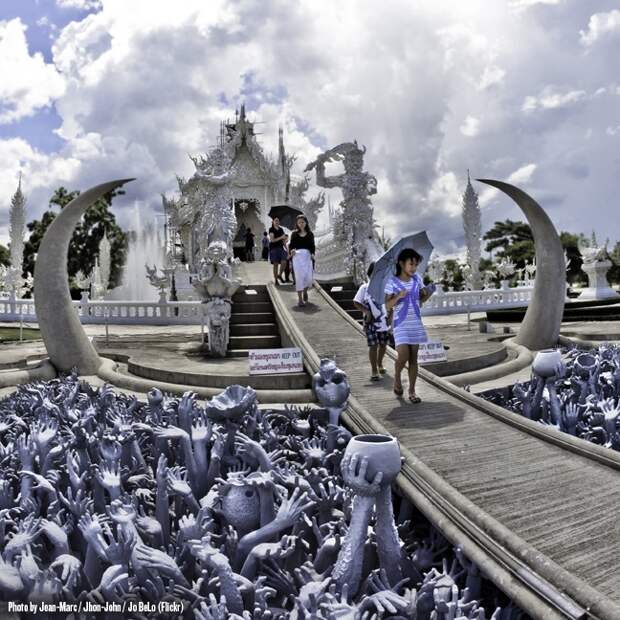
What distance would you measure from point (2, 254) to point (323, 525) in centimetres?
4921

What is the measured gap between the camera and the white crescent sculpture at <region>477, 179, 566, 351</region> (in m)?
10.0

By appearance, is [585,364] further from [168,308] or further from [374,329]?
[168,308]

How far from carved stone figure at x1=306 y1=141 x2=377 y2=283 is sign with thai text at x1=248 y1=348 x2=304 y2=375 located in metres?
6.58

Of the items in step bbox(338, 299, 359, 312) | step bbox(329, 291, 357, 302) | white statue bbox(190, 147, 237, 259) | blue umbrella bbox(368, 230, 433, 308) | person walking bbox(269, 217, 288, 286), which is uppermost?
white statue bbox(190, 147, 237, 259)

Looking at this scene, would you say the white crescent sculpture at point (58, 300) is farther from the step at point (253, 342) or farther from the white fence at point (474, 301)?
the white fence at point (474, 301)

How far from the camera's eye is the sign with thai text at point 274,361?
678cm

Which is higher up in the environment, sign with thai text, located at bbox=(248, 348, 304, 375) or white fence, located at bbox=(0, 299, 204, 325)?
white fence, located at bbox=(0, 299, 204, 325)

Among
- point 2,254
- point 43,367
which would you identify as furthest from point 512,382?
point 2,254

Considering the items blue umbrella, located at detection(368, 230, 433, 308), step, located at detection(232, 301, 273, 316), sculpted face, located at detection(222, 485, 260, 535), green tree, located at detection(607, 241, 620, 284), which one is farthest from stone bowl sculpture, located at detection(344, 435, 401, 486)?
green tree, located at detection(607, 241, 620, 284)

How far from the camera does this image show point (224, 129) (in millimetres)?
37656

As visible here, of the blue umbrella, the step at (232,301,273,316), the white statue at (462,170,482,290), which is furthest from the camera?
the white statue at (462,170,482,290)

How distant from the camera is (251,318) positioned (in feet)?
35.7

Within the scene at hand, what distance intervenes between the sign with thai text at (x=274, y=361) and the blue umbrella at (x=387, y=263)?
1.30 metres

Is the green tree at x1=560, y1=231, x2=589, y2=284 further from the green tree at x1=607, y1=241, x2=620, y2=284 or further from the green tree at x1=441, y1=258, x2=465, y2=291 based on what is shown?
the green tree at x1=441, y1=258, x2=465, y2=291
